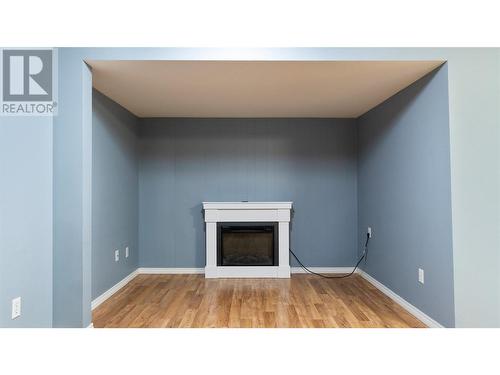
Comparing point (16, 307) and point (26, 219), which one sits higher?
point (26, 219)

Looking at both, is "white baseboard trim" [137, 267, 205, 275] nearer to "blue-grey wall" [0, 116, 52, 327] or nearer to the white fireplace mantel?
the white fireplace mantel

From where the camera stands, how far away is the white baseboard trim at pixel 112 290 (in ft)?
10.3

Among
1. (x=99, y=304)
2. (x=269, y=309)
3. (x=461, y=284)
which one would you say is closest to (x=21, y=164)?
(x=99, y=304)

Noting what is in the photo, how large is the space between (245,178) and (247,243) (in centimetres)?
90

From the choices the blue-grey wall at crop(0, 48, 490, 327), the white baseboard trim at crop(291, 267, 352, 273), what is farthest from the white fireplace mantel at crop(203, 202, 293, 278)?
the blue-grey wall at crop(0, 48, 490, 327)

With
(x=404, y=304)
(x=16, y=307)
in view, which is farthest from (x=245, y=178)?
(x=16, y=307)

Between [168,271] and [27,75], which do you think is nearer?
[27,75]

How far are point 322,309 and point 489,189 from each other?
5.65ft

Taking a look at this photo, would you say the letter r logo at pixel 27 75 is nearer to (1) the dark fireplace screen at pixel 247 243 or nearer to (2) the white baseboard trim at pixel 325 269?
(1) the dark fireplace screen at pixel 247 243

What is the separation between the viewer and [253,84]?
299cm

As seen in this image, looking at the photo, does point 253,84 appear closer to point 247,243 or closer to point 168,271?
point 247,243

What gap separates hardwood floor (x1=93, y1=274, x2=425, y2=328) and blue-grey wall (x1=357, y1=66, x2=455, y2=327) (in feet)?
1.06

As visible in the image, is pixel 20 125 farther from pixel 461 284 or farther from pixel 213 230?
pixel 461 284

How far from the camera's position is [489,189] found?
2.41m
